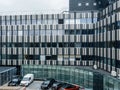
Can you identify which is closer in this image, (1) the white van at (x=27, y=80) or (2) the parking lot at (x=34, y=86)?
(2) the parking lot at (x=34, y=86)

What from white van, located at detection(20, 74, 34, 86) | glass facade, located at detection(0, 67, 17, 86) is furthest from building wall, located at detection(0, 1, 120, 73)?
white van, located at detection(20, 74, 34, 86)

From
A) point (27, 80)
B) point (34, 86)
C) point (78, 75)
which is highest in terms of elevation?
point (78, 75)

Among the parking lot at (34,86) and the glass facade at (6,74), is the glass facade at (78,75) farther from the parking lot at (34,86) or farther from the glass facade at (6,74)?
the parking lot at (34,86)

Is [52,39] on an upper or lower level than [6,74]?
upper

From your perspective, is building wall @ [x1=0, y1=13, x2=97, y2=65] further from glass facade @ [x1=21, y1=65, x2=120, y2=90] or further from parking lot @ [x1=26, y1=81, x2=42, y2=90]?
parking lot @ [x1=26, y1=81, x2=42, y2=90]

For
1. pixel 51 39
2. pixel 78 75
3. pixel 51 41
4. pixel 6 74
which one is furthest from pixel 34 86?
pixel 51 39

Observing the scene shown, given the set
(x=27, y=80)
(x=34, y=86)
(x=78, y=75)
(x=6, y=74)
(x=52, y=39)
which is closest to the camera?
(x=78, y=75)

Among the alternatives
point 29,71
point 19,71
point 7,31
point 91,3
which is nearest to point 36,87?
point 29,71

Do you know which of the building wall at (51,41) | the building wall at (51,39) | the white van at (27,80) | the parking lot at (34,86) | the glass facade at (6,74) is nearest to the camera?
the parking lot at (34,86)

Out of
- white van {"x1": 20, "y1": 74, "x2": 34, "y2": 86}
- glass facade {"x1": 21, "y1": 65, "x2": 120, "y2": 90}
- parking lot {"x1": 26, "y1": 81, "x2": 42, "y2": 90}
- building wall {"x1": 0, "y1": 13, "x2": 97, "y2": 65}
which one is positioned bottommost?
parking lot {"x1": 26, "y1": 81, "x2": 42, "y2": 90}

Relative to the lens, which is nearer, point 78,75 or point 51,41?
point 78,75

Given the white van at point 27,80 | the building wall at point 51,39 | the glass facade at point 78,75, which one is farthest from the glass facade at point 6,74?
the white van at point 27,80

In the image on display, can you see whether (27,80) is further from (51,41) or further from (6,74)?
(51,41)

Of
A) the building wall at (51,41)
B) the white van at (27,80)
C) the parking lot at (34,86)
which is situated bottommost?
the parking lot at (34,86)
